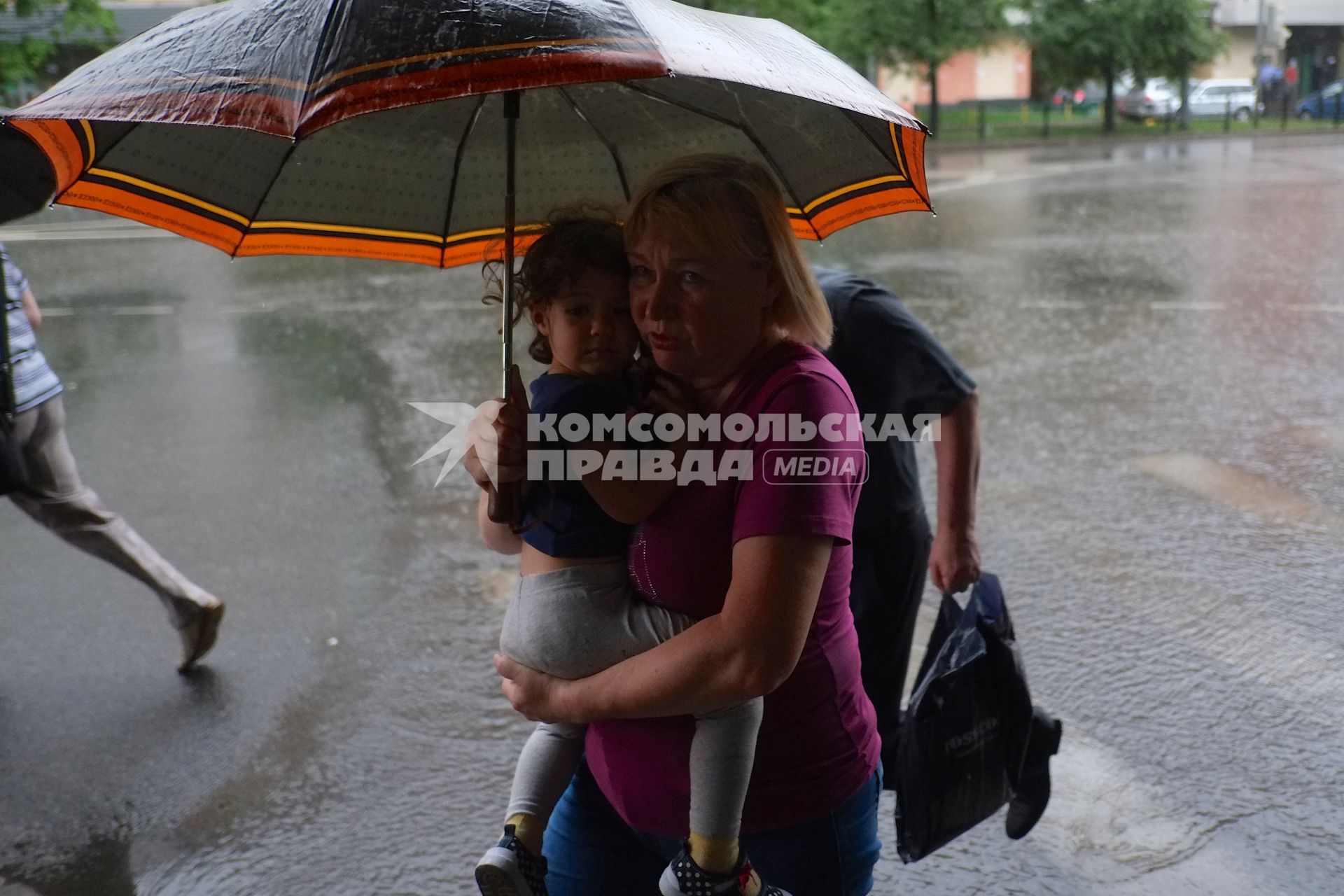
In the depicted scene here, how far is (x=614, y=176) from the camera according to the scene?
2441 mm

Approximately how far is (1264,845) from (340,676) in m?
3.01

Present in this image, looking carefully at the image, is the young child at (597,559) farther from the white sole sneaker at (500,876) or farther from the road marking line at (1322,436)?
the road marking line at (1322,436)

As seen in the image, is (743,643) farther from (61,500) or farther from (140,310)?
(140,310)

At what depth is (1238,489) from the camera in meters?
6.06

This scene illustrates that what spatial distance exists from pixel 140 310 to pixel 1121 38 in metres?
30.1

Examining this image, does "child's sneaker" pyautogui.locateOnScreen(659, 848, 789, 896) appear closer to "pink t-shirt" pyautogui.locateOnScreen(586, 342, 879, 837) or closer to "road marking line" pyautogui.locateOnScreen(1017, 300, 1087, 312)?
"pink t-shirt" pyautogui.locateOnScreen(586, 342, 879, 837)

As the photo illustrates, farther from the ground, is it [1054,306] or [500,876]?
[500,876]

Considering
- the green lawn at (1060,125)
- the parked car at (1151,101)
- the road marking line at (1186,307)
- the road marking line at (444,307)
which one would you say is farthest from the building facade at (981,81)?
the road marking line at (444,307)

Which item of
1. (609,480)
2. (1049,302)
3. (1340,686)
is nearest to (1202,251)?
(1049,302)

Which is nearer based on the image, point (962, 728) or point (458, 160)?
point (458, 160)

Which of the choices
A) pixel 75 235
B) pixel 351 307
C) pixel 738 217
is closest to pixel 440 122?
pixel 738 217

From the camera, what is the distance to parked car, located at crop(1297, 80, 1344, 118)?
37.4 meters

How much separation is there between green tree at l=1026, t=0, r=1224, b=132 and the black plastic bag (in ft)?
115

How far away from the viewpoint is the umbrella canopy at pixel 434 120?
154cm
